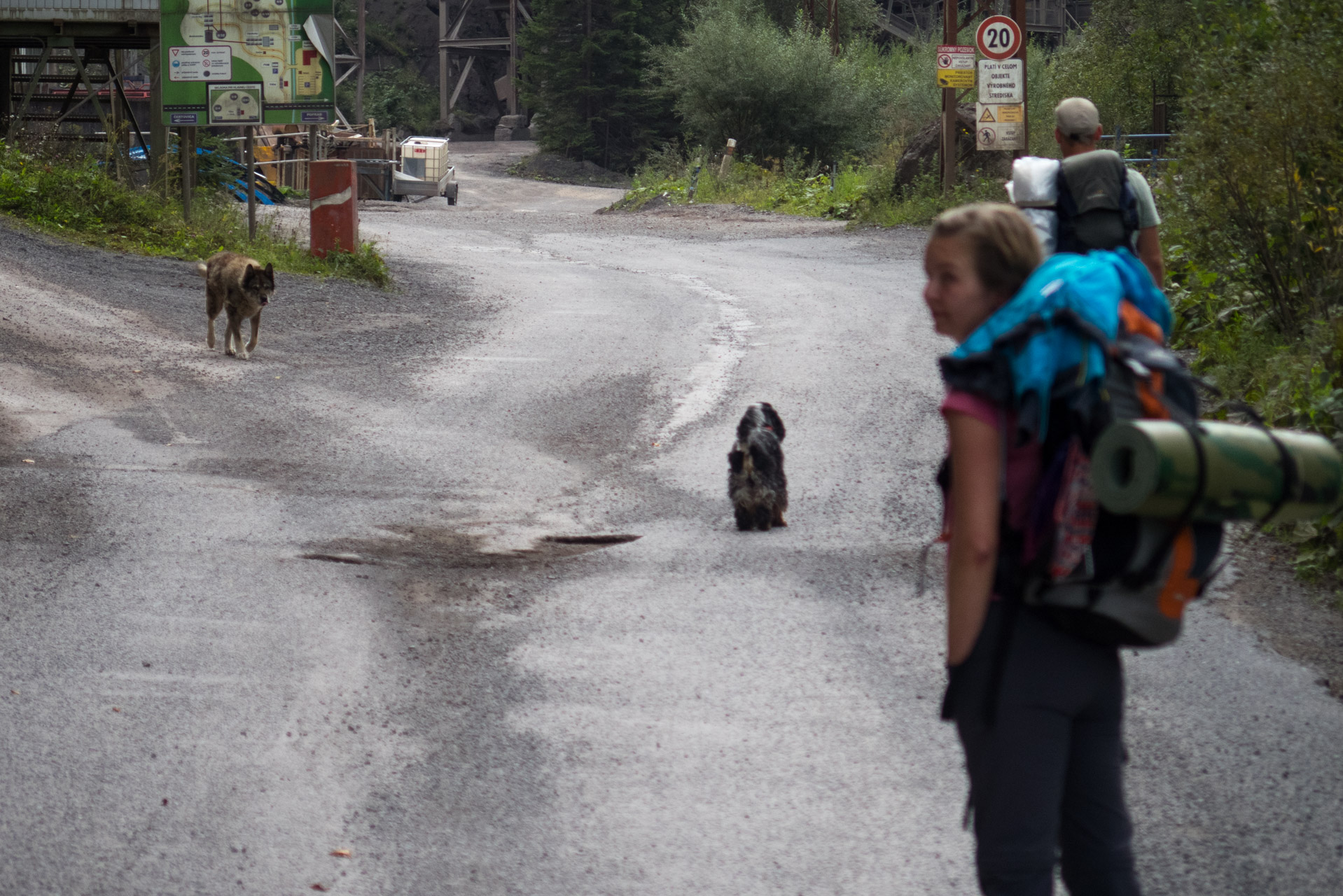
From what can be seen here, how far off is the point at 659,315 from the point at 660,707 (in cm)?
1026

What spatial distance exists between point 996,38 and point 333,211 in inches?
376

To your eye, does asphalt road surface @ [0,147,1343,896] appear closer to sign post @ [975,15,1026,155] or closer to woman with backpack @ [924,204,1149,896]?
woman with backpack @ [924,204,1149,896]

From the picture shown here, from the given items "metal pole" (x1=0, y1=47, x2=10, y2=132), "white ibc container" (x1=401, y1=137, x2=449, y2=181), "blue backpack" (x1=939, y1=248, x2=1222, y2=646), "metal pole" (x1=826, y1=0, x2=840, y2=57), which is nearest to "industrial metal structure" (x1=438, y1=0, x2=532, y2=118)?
"white ibc container" (x1=401, y1=137, x2=449, y2=181)

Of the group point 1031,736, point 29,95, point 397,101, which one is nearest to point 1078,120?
point 1031,736

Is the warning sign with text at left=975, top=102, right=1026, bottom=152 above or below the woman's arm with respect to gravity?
above

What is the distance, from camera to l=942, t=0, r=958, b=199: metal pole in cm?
2364

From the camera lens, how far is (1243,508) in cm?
229

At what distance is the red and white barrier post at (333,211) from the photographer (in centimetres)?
1745

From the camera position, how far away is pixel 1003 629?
2.47 metres

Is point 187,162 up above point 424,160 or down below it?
below

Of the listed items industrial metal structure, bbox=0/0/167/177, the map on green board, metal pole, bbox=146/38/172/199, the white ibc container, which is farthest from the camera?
the white ibc container

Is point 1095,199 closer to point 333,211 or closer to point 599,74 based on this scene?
point 333,211

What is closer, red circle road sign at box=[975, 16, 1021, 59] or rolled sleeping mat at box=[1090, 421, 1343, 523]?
rolled sleeping mat at box=[1090, 421, 1343, 523]

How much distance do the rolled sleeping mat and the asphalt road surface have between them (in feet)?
Answer: 5.09
